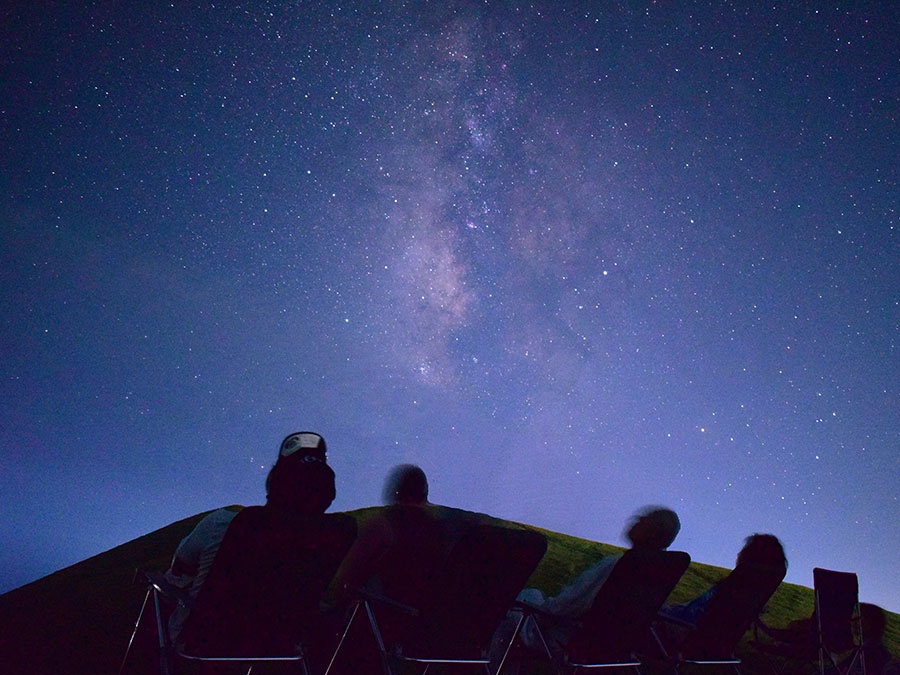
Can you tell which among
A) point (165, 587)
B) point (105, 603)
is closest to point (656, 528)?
point (165, 587)

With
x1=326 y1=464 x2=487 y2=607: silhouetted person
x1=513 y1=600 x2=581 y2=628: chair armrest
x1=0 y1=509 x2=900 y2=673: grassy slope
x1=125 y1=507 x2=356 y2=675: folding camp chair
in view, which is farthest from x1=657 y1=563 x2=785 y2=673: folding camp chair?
x1=0 y1=509 x2=900 y2=673: grassy slope

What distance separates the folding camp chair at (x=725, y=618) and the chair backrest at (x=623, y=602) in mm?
470

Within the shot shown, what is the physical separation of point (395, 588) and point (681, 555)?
1.68 meters

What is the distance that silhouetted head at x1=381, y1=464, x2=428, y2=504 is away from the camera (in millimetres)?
3402

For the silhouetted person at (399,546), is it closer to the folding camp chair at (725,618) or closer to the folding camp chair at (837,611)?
the folding camp chair at (725,618)

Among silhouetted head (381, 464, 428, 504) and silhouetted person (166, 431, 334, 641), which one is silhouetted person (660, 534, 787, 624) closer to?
silhouetted head (381, 464, 428, 504)

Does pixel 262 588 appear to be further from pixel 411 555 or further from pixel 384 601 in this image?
pixel 411 555

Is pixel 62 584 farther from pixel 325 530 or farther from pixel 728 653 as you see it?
pixel 728 653

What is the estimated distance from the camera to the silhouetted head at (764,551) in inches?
168

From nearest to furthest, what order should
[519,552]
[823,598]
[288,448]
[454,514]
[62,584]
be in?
[519,552]
[288,448]
[454,514]
[823,598]
[62,584]

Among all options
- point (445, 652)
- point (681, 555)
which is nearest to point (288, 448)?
point (445, 652)

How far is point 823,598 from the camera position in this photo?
4.86m

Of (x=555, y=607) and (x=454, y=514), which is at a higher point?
(x=454, y=514)

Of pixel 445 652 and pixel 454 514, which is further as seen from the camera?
pixel 454 514
